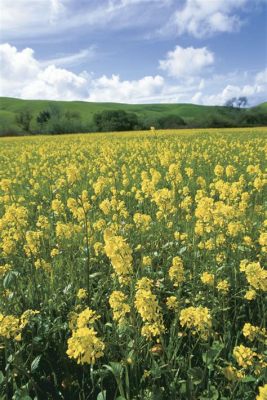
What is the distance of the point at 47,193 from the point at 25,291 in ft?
17.0

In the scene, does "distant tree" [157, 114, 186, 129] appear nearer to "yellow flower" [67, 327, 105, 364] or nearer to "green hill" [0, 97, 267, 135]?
"green hill" [0, 97, 267, 135]

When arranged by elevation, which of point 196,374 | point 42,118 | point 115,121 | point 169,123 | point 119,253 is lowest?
point 196,374

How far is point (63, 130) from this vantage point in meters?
56.9

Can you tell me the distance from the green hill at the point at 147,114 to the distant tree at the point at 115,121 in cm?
136

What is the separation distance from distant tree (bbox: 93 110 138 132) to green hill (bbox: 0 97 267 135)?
136 cm

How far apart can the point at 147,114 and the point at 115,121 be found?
40.6 metres

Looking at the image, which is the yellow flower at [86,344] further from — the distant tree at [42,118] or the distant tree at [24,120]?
the distant tree at [24,120]

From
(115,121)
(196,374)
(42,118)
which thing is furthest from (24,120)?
(196,374)

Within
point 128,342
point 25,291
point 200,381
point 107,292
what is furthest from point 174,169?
point 200,381

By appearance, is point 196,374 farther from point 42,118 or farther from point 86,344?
point 42,118

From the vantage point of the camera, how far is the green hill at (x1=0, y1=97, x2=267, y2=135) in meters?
58.3

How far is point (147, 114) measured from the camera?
9788cm

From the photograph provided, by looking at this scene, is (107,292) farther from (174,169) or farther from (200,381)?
(174,169)

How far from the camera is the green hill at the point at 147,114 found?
58.3 meters
